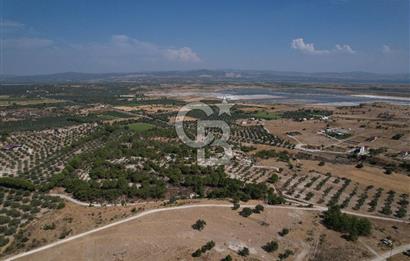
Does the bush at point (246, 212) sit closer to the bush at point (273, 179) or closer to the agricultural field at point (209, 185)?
the agricultural field at point (209, 185)

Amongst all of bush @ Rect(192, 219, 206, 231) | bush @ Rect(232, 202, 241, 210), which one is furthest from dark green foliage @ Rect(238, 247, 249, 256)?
bush @ Rect(232, 202, 241, 210)

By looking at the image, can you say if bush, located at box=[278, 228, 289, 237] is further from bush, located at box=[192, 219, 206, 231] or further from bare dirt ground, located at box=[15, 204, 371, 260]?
bush, located at box=[192, 219, 206, 231]

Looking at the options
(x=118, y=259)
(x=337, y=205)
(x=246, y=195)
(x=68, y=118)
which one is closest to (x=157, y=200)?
(x=246, y=195)

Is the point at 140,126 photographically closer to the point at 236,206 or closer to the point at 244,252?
the point at 236,206

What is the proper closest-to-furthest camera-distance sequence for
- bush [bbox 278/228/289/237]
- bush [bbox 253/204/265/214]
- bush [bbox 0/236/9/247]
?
bush [bbox 0/236/9/247], bush [bbox 278/228/289/237], bush [bbox 253/204/265/214]

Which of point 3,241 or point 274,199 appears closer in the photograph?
point 3,241

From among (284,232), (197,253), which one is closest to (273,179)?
(284,232)
